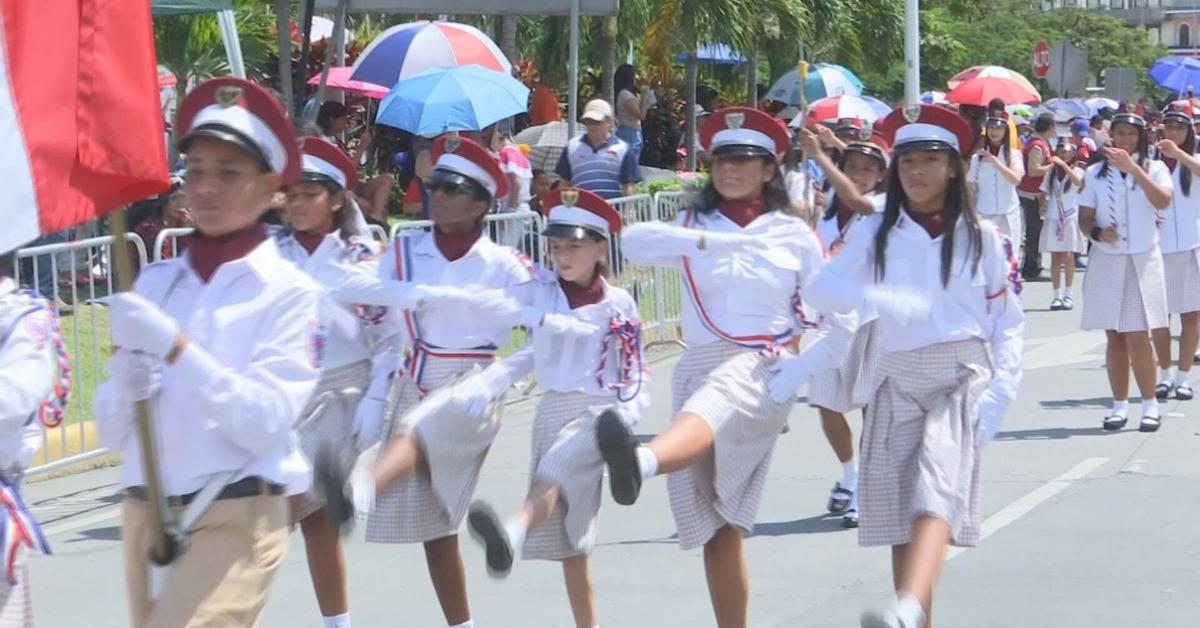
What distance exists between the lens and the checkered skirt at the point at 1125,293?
11875 millimetres

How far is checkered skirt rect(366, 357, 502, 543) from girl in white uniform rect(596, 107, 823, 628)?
25.0 inches

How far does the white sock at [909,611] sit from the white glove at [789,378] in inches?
40.3

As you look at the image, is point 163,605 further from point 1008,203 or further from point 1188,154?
point 1008,203

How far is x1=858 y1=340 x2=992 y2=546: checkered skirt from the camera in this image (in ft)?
20.1

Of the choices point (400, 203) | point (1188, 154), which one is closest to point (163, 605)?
point (1188, 154)

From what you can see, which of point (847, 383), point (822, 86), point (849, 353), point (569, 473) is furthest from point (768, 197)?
point (822, 86)

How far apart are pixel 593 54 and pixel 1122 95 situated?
38.3ft

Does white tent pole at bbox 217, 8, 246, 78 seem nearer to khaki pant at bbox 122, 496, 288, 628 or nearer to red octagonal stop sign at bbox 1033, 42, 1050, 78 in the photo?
khaki pant at bbox 122, 496, 288, 628

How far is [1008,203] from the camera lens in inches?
687

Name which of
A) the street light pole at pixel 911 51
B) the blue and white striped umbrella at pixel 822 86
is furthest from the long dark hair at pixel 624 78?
the blue and white striped umbrella at pixel 822 86

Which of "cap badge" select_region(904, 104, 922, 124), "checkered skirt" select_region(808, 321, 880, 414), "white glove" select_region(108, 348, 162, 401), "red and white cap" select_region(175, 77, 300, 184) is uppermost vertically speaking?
"red and white cap" select_region(175, 77, 300, 184)

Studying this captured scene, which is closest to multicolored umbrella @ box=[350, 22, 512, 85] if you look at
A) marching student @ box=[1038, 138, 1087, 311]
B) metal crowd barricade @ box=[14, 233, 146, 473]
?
marching student @ box=[1038, 138, 1087, 311]

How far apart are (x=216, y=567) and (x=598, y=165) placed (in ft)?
34.2

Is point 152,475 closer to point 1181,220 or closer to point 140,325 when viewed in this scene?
point 140,325
